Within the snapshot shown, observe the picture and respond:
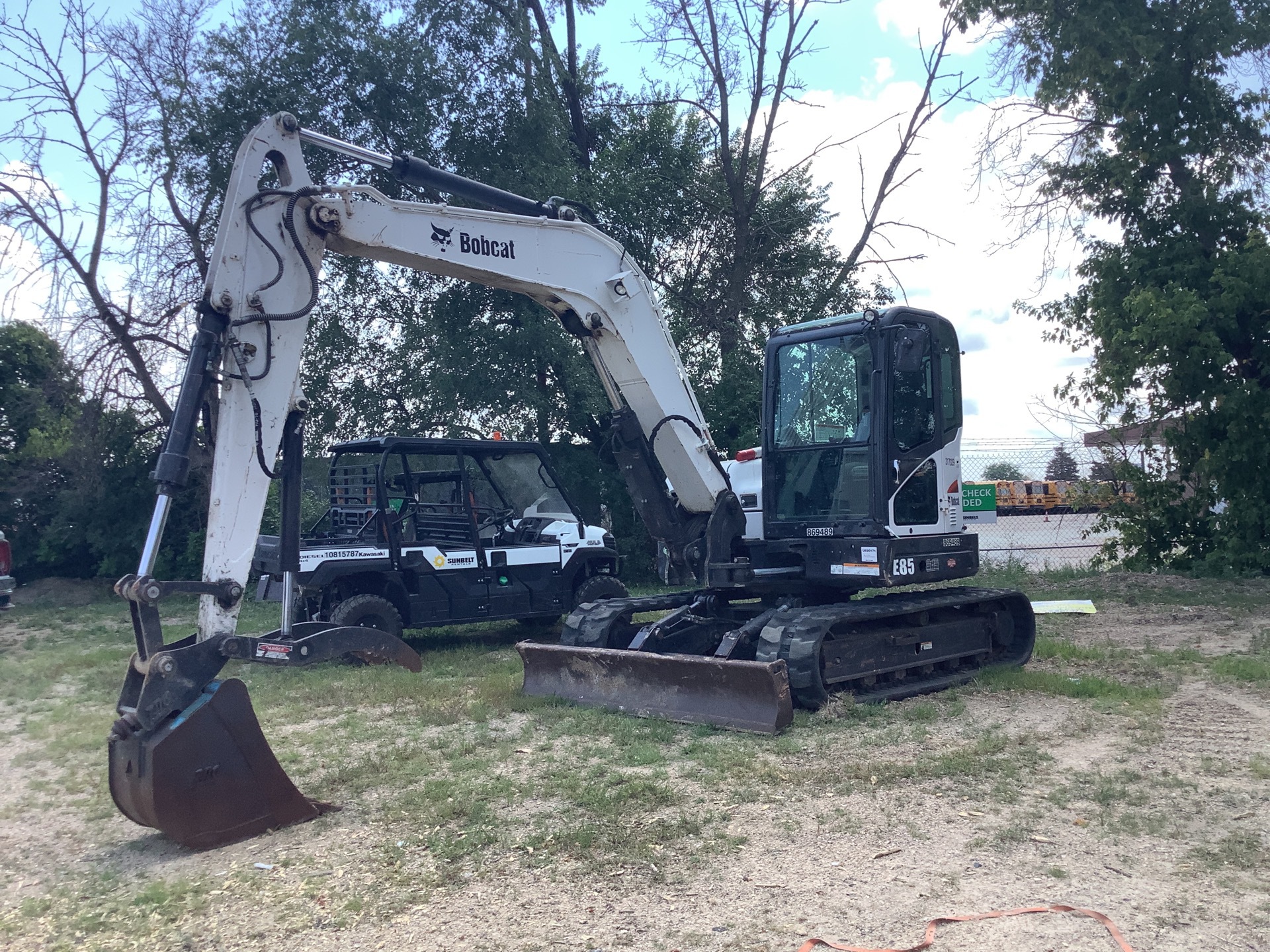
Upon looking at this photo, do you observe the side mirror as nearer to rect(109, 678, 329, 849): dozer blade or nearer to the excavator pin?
the excavator pin

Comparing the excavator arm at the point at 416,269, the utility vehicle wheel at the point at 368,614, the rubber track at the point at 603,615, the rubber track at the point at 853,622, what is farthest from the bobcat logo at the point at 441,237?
the utility vehicle wheel at the point at 368,614

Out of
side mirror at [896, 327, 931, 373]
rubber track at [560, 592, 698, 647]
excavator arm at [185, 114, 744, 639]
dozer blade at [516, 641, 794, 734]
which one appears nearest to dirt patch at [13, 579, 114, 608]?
rubber track at [560, 592, 698, 647]

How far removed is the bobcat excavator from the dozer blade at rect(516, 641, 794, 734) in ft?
0.05

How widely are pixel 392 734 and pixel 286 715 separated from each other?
1.17 metres

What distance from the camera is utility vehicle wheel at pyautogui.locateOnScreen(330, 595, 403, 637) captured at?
952 cm

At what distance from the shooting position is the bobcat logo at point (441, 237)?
262 inches

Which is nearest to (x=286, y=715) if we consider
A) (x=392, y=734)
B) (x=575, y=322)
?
(x=392, y=734)

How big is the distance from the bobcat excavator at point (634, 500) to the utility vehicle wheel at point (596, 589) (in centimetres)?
224

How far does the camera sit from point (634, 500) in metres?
7.93

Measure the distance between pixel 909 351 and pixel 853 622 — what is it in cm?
200

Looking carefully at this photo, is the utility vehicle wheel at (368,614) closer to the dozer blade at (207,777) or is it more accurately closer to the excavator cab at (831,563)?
the excavator cab at (831,563)

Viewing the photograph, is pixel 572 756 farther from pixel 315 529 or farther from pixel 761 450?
pixel 315 529

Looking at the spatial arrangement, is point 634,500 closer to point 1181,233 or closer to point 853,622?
point 853,622

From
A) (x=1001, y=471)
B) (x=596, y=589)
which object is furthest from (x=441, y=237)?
(x=1001, y=471)
